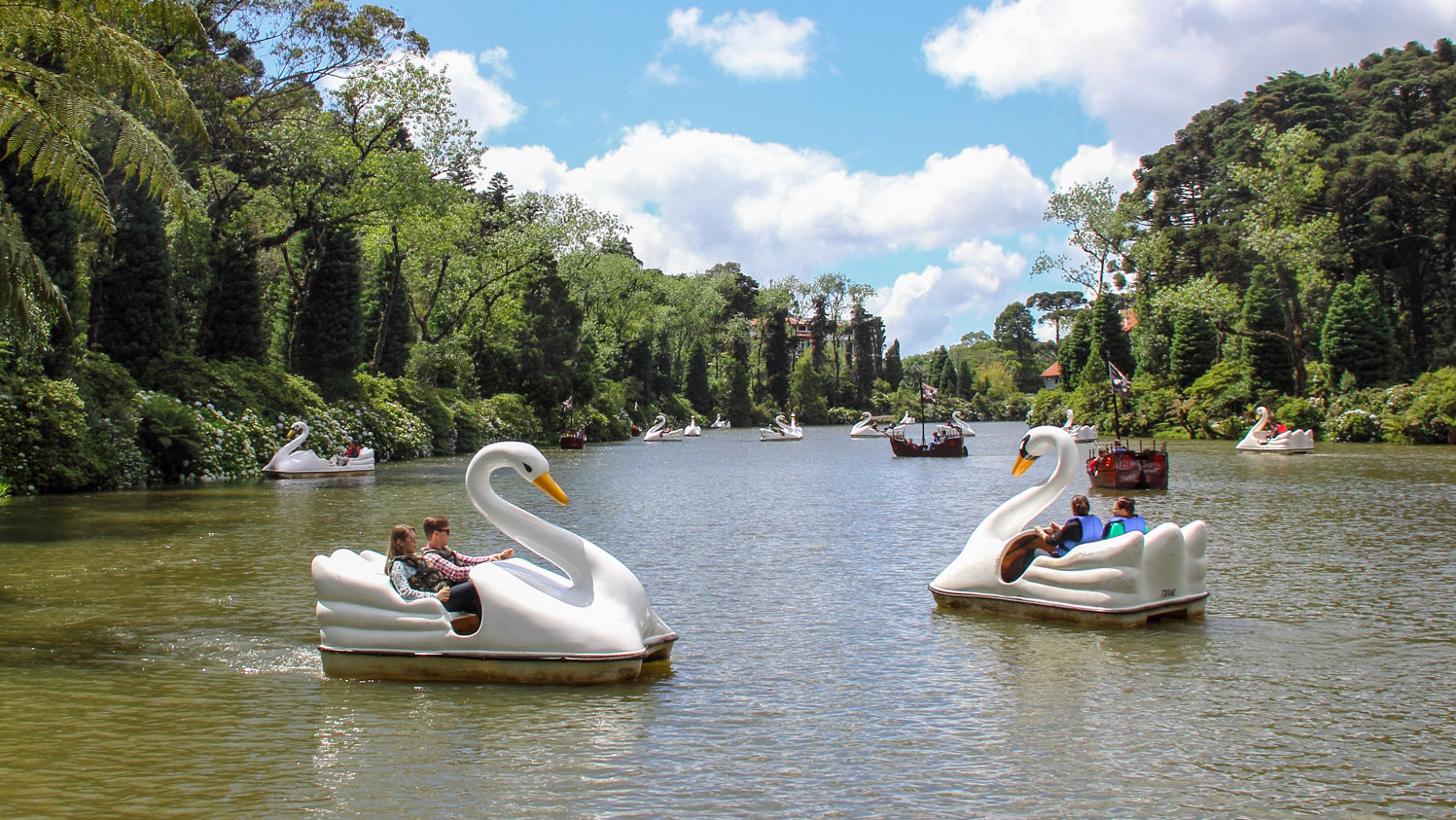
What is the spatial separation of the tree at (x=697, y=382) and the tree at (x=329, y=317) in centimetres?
6245

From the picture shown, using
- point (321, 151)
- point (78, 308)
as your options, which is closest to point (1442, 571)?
point (78, 308)

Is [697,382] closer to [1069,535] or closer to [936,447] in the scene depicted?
[936,447]

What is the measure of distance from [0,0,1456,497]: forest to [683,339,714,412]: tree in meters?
0.20

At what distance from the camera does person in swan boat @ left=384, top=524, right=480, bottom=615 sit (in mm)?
9297

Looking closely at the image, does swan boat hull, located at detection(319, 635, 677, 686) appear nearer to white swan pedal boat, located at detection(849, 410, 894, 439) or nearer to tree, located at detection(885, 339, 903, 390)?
white swan pedal boat, located at detection(849, 410, 894, 439)

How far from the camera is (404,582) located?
30.5ft

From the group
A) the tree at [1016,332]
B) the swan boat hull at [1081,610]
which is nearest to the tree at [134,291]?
the swan boat hull at [1081,610]

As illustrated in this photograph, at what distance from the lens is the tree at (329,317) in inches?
1635

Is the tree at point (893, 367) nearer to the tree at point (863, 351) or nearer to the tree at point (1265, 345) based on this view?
the tree at point (863, 351)

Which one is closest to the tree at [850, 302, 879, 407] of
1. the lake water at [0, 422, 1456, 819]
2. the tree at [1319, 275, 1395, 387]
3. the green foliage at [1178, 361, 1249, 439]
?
the green foliage at [1178, 361, 1249, 439]

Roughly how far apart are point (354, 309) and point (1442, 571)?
124 ft

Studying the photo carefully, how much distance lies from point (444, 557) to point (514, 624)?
1.15 m

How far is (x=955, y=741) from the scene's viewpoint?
780 centimetres

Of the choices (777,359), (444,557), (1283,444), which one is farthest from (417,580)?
(777,359)
